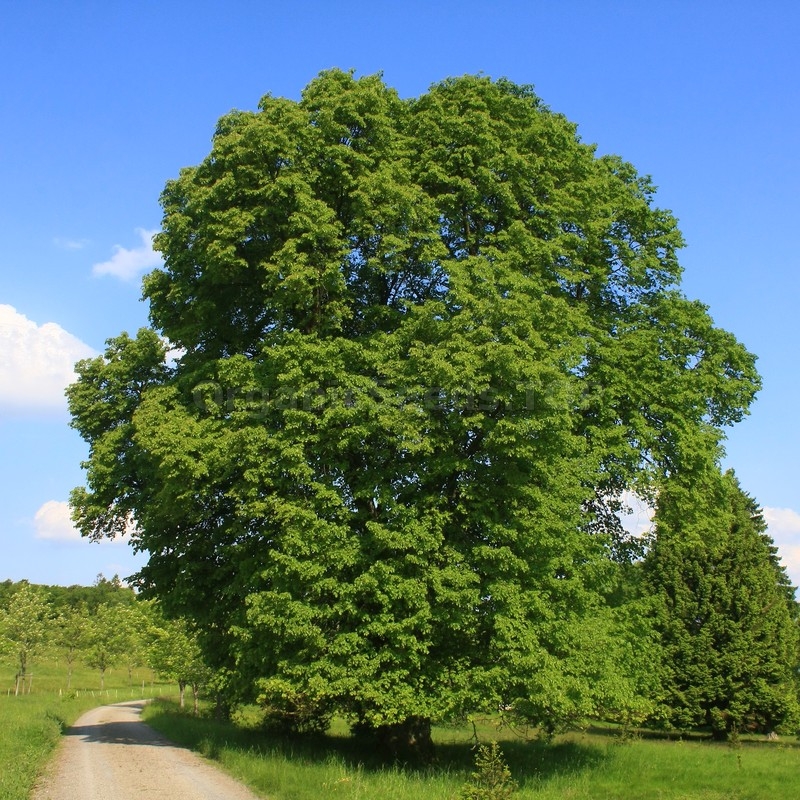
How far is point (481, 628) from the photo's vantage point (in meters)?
14.3

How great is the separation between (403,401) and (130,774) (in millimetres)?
9166

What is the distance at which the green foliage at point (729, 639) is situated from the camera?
1200 inches

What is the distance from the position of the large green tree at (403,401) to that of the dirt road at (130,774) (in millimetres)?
2048

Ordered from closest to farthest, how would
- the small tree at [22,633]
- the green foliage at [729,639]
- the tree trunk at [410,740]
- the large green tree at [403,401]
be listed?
1. the large green tree at [403,401]
2. the tree trunk at [410,740]
3. the green foliage at [729,639]
4. the small tree at [22,633]

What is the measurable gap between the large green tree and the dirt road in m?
2.05

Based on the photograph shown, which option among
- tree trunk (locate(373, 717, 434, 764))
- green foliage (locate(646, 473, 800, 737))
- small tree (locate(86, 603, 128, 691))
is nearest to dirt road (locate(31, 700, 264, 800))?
tree trunk (locate(373, 717, 434, 764))

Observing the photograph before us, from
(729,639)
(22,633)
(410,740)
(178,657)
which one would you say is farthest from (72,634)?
(410,740)

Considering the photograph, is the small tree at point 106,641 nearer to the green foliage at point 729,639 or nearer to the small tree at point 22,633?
the small tree at point 22,633

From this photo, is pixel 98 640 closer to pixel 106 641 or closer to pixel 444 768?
pixel 106 641

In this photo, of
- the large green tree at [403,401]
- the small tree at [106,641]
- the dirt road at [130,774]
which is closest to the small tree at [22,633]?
the small tree at [106,641]

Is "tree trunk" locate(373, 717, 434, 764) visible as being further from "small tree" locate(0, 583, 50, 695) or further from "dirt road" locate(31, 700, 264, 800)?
A: "small tree" locate(0, 583, 50, 695)

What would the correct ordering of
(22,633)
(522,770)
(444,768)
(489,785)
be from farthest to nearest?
(22,633) < (522,770) < (444,768) < (489,785)

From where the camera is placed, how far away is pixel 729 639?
103 ft

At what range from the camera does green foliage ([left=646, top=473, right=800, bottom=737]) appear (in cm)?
3047
